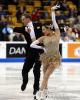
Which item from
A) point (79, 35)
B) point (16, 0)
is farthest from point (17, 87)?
point (16, 0)

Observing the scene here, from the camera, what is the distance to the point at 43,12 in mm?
21875

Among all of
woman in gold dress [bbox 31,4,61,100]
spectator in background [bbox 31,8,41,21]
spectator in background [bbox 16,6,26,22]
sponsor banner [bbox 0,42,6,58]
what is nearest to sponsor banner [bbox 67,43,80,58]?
spectator in background [bbox 31,8,41,21]

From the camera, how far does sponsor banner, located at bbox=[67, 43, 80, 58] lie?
19266 millimetres

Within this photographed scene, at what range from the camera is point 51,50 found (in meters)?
8.65

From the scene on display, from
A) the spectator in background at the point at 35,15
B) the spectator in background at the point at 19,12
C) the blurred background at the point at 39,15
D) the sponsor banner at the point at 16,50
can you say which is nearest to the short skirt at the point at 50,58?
the sponsor banner at the point at 16,50

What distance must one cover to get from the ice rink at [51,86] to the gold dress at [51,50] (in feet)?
1.69

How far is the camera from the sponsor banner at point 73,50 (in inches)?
758

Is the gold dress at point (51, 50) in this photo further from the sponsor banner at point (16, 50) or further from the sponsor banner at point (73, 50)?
the sponsor banner at point (73, 50)

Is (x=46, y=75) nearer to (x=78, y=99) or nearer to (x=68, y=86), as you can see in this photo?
(x=78, y=99)

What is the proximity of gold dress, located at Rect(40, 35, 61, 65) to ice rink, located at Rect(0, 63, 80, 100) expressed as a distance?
0.51 m

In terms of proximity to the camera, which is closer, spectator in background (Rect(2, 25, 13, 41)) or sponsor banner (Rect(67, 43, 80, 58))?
spectator in background (Rect(2, 25, 13, 41))

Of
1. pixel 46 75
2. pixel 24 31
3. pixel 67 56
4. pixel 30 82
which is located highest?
pixel 24 31

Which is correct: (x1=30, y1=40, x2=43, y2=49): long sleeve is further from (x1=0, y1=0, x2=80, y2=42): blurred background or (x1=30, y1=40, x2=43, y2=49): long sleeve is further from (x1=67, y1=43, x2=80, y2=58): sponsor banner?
(x1=67, y1=43, x2=80, y2=58): sponsor banner

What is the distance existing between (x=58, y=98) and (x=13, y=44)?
965cm
